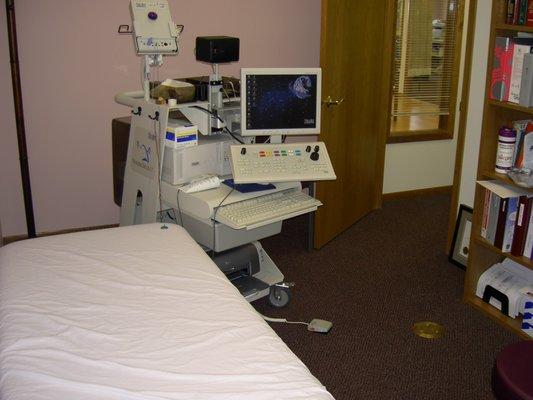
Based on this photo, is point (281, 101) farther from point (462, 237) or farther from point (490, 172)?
point (462, 237)

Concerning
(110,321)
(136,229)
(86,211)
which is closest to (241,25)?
(86,211)

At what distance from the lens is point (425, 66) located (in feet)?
16.1

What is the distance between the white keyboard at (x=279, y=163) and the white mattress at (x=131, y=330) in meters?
0.55

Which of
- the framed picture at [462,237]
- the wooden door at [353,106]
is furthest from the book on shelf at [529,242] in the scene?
the wooden door at [353,106]

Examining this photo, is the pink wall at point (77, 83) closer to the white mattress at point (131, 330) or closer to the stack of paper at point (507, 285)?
the white mattress at point (131, 330)

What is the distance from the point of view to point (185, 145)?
2953mm

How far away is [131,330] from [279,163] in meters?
1.33

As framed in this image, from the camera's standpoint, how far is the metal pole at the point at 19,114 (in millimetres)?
3615

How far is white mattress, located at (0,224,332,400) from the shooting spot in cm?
165

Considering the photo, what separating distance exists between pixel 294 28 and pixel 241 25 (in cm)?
43

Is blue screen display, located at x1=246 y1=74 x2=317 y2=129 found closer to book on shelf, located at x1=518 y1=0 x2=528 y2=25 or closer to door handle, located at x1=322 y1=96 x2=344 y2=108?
door handle, located at x1=322 y1=96 x2=344 y2=108

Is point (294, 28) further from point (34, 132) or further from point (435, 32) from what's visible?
point (34, 132)

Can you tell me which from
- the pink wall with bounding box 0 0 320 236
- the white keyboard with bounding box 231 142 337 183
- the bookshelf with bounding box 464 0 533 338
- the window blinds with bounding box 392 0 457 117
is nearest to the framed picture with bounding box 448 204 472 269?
the bookshelf with bounding box 464 0 533 338

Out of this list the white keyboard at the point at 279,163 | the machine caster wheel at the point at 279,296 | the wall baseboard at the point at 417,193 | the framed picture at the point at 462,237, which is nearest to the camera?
the white keyboard at the point at 279,163
